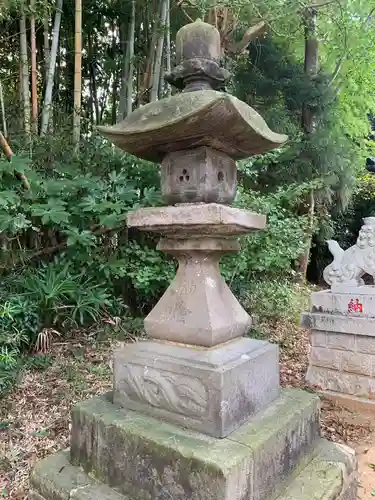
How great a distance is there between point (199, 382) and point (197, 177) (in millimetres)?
969

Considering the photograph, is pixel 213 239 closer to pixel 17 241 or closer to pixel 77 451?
pixel 77 451

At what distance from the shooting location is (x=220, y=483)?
145cm

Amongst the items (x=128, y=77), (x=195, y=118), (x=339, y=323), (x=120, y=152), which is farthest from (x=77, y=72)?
(x=339, y=323)

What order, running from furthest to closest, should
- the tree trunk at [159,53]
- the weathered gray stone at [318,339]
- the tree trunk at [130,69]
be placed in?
1. the tree trunk at [130,69]
2. the tree trunk at [159,53]
3. the weathered gray stone at [318,339]

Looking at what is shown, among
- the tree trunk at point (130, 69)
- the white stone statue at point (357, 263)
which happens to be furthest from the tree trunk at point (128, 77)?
the white stone statue at point (357, 263)

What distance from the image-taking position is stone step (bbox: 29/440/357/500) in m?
1.75

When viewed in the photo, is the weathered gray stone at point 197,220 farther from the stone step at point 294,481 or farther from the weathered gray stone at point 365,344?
the weathered gray stone at point 365,344

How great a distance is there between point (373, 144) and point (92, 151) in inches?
331

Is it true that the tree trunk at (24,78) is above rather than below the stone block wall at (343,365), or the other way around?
above

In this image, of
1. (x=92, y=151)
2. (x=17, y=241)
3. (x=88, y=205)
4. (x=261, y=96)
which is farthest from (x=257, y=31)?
(x=17, y=241)

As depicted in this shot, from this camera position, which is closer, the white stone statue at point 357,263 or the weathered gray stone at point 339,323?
the weathered gray stone at point 339,323

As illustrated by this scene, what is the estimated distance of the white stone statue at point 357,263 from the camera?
3875mm

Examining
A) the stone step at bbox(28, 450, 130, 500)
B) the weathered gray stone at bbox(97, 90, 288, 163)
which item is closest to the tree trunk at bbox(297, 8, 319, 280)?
the weathered gray stone at bbox(97, 90, 288, 163)

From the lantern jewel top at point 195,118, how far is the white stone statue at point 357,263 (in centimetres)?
241
